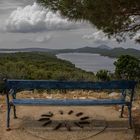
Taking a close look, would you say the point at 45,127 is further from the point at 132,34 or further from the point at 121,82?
the point at 132,34

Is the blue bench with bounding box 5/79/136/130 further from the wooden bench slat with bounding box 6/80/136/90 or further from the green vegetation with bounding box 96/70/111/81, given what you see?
the green vegetation with bounding box 96/70/111/81

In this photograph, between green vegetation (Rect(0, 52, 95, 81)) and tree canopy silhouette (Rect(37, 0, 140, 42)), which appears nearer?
tree canopy silhouette (Rect(37, 0, 140, 42))

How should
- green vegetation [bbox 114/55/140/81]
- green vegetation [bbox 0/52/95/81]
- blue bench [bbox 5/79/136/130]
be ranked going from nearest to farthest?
1. blue bench [bbox 5/79/136/130]
2. green vegetation [bbox 0/52/95/81]
3. green vegetation [bbox 114/55/140/81]

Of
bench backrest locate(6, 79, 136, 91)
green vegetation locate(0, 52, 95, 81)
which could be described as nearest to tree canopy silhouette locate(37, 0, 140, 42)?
bench backrest locate(6, 79, 136, 91)

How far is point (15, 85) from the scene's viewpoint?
19.9ft

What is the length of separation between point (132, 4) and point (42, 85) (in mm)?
1890

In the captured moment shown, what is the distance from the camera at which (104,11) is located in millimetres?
6152

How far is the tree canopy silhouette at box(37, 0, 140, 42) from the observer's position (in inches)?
239

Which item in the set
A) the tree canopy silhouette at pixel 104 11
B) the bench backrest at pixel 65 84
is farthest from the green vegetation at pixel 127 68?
the bench backrest at pixel 65 84

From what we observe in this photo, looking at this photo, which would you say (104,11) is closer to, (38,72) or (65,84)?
(65,84)

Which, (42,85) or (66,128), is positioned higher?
(42,85)

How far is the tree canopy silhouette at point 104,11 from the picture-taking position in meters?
6.07

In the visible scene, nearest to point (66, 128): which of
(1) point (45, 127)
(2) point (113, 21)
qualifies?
(1) point (45, 127)

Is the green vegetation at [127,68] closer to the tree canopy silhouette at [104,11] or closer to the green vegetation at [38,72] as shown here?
the green vegetation at [38,72]
